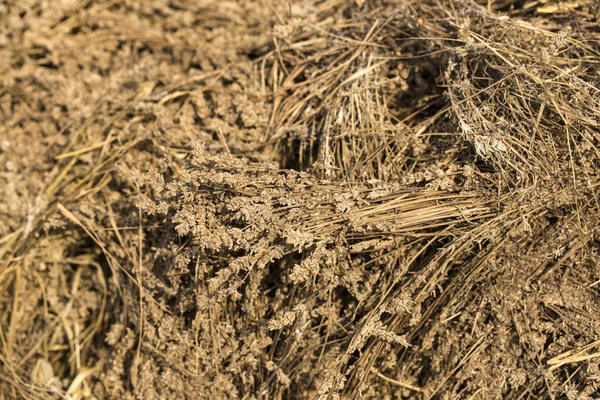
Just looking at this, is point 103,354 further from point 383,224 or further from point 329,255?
point 383,224

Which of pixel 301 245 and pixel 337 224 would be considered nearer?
pixel 301 245

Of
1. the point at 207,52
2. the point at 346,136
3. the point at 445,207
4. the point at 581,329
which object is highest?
the point at 207,52

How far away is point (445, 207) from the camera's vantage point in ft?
7.14

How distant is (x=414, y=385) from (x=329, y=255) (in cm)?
67

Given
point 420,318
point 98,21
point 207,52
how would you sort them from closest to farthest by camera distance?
point 420,318, point 207,52, point 98,21

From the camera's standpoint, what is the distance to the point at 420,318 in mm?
2213

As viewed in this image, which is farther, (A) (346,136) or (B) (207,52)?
(B) (207,52)

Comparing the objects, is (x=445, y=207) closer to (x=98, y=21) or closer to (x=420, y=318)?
(x=420, y=318)

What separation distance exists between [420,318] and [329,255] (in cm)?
44

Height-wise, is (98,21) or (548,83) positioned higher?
(98,21)

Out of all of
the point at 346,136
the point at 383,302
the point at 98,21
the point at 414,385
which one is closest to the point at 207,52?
the point at 98,21

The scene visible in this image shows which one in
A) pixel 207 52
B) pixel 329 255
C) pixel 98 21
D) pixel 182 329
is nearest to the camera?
pixel 329 255

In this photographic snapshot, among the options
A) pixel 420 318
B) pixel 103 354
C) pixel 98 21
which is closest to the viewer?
pixel 420 318

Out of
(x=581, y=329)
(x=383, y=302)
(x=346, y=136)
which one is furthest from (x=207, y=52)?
(x=581, y=329)
